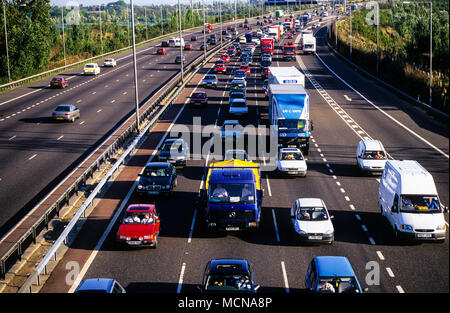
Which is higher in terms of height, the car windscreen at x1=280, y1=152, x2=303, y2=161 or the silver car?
the silver car

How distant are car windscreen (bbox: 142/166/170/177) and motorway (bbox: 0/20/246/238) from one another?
5036 millimetres

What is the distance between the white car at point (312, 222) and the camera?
2316 cm

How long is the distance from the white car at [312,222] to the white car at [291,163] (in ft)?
29.2

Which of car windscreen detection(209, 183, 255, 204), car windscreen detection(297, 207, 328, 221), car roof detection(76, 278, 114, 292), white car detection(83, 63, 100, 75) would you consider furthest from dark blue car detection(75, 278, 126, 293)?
white car detection(83, 63, 100, 75)

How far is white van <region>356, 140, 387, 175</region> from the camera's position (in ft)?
112

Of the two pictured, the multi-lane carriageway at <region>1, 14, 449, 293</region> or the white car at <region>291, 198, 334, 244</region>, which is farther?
the white car at <region>291, 198, 334, 244</region>

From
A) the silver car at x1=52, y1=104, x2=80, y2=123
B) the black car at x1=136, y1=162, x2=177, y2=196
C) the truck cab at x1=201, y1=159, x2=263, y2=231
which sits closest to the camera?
the truck cab at x1=201, y1=159, x2=263, y2=231

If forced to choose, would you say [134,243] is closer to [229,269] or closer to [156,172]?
[229,269]

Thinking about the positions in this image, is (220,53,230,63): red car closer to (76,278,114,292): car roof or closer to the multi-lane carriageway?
the multi-lane carriageway

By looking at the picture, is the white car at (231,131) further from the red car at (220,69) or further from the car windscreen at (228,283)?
the red car at (220,69)

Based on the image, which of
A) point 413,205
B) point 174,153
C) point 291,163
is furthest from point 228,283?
point 174,153

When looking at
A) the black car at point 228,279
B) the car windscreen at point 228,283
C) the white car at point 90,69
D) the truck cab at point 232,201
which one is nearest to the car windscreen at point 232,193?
the truck cab at point 232,201
